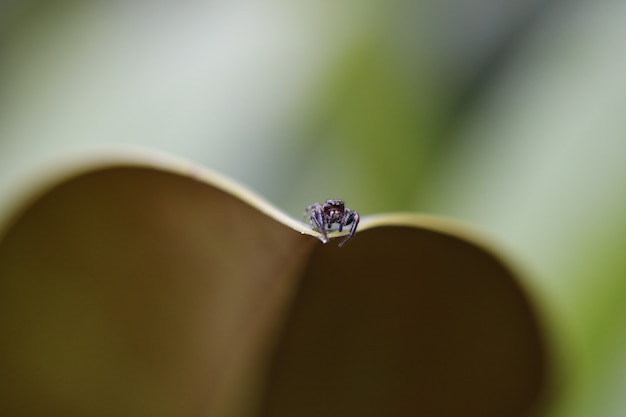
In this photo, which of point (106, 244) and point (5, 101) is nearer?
point (106, 244)

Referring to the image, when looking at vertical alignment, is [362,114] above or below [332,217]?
above

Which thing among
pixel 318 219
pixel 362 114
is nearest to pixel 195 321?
pixel 318 219

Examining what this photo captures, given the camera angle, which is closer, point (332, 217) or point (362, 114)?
point (332, 217)

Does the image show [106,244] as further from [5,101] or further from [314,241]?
[5,101]

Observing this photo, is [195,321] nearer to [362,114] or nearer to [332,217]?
[332,217]

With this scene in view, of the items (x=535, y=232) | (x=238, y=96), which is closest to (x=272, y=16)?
(x=238, y=96)

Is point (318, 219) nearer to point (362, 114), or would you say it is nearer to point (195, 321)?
point (195, 321)
